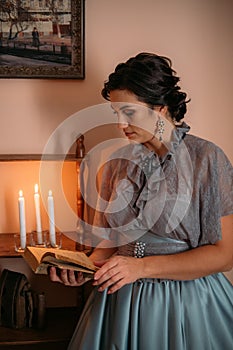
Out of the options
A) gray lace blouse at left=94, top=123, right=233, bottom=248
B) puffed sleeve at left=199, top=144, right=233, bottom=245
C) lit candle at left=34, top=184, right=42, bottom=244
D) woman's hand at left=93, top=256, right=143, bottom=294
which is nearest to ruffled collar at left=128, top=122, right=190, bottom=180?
gray lace blouse at left=94, top=123, right=233, bottom=248

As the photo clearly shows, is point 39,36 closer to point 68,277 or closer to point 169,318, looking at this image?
point 68,277

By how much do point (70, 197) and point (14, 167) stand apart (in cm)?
24

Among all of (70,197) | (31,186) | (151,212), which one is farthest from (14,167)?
(151,212)

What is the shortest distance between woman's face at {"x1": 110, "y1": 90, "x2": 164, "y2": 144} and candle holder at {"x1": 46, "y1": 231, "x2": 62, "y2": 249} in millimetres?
514

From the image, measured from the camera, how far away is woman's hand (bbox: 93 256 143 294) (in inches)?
48.5

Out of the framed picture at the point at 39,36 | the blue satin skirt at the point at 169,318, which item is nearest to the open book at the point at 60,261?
the blue satin skirt at the point at 169,318

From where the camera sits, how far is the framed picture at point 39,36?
1670 millimetres

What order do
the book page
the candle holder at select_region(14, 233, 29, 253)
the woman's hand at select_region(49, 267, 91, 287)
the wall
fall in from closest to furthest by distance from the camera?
the book page
the woman's hand at select_region(49, 267, 91, 287)
the candle holder at select_region(14, 233, 29, 253)
the wall

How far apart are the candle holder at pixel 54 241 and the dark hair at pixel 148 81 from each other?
592 millimetres

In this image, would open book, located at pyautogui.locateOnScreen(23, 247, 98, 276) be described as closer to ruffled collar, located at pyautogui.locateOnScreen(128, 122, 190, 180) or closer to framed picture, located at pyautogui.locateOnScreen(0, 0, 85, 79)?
ruffled collar, located at pyautogui.locateOnScreen(128, 122, 190, 180)

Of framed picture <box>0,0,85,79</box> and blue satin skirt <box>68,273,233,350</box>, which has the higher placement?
framed picture <box>0,0,85,79</box>

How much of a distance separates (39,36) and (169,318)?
3.40 feet

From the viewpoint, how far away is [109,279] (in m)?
1.24

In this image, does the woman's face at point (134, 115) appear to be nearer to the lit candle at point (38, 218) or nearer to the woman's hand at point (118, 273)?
the woman's hand at point (118, 273)
